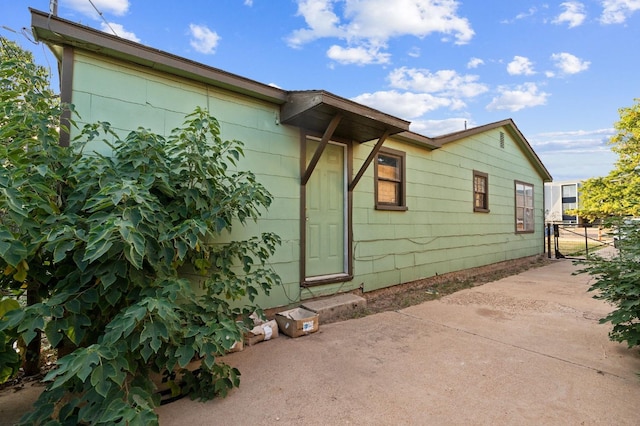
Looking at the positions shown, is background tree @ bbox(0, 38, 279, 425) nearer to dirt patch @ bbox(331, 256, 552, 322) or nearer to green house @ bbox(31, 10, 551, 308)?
green house @ bbox(31, 10, 551, 308)

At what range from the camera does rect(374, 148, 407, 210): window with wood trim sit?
5012mm

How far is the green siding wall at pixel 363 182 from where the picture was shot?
8.93 ft

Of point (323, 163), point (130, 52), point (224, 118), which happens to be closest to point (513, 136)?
point (323, 163)

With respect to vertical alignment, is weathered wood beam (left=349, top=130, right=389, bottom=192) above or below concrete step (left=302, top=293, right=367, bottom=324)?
above

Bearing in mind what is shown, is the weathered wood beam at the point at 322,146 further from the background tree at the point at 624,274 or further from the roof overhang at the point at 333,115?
the background tree at the point at 624,274

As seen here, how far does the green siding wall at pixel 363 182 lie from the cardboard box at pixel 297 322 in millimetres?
322

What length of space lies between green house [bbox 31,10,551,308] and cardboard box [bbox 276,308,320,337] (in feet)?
1.06

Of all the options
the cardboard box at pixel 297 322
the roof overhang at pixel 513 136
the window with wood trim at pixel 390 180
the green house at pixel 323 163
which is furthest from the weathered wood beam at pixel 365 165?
the roof overhang at pixel 513 136

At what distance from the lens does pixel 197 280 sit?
10.0 ft

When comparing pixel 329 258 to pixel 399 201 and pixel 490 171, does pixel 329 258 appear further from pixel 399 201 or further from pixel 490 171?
pixel 490 171

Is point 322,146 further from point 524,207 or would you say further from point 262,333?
point 524,207

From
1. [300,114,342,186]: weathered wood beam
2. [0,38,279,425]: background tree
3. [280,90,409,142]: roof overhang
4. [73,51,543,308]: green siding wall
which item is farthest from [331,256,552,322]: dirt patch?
[280,90,409,142]: roof overhang

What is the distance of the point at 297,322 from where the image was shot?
3.14 m

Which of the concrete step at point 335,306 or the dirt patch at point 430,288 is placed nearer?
the concrete step at point 335,306
